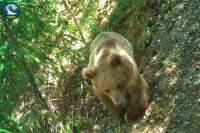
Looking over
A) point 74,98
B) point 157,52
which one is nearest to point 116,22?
point 157,52

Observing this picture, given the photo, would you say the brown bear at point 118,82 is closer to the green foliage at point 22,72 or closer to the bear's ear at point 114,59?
the bear's ear at point 114,59

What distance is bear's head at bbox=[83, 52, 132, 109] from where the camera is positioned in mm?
4121

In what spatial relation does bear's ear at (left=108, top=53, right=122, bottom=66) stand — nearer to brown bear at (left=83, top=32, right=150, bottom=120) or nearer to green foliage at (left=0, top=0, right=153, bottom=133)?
brown bear at (left=83, top=32, right=150, bottom=120)

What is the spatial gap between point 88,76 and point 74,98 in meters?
2.20

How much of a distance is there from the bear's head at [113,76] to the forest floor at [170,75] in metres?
0.73

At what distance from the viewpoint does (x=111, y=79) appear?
164 inches

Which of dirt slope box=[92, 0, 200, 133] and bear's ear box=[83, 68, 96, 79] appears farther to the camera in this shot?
bear's ear box=[83, 68, 96, 79]

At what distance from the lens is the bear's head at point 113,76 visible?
4121mm

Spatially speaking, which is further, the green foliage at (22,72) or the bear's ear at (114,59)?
the bear's ear at (114,59)

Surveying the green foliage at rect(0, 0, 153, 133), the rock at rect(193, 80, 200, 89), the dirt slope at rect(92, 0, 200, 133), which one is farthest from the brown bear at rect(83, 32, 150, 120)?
the rock at rect(193, 80, 200, 89)

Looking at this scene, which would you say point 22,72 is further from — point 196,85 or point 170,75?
point 196,85

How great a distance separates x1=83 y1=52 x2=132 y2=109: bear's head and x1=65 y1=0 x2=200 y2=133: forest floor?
732 millimetres

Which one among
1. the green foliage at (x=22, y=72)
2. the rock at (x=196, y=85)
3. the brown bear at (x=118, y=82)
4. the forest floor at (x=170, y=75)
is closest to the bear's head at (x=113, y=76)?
the brown bear at (x=118, y=82)

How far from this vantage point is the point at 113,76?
13.7 feet
